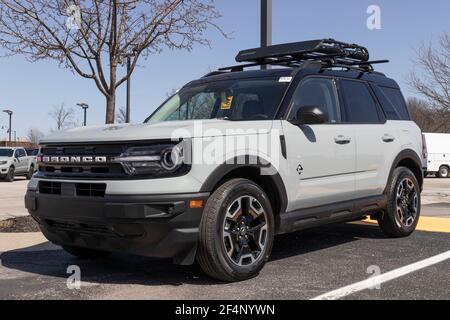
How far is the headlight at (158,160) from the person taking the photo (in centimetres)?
438

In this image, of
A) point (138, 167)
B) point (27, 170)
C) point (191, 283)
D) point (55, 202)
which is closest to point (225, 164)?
point (138, 167)

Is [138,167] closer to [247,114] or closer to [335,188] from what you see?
[247,114]

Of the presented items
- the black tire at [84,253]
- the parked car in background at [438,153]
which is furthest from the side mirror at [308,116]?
the parked car in background at [438,153]

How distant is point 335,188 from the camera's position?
5.73 m

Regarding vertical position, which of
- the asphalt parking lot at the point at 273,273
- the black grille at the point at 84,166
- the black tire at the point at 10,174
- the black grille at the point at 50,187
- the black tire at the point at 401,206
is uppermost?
the black grille at the point at 84,166

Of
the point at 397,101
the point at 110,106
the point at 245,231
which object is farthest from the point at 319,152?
the point at 110,106

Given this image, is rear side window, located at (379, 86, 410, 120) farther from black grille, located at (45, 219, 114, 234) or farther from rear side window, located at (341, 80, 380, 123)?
black grille, located at (45, 219, 114, 234)

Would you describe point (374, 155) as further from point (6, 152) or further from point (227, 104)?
point (6, 152)

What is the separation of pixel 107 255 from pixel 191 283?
1.64 metres

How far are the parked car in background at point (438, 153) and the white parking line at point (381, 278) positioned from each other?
26.7 m

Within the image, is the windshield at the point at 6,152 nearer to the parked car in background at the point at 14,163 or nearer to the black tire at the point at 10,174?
the parked car in background at the point at 14,163

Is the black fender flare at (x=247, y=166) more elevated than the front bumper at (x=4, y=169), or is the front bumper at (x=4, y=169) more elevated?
the black fender flare at (x=247, y=166)

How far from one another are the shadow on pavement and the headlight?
1015mm

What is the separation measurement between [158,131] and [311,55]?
8.87ft
